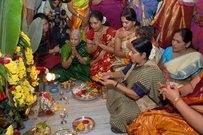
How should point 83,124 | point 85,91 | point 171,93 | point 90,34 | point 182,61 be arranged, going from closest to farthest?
1. point 171,93
2. point 83,124
3. point 182,61
4. point 85,91
5. point 90,34

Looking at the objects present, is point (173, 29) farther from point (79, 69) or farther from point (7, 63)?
point (7, 63)

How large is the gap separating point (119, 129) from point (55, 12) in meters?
1.98

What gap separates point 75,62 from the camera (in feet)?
13.4

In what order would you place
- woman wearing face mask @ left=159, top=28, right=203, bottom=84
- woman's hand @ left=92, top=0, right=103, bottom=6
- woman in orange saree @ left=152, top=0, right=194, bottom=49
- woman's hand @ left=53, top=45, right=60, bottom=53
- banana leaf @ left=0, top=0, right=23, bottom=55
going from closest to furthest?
banana leaf @ left=0, top=0, right=23, bottom=55 < woman wearing face mask @ left=159, top=28, right=203, bottom=84 < woman in orange saree @ left=152, top=0, right=194, bottom=49 < woman's hand @ left=53, top=45, right=60, bottom=53 < woman's hand @ left=92, top=0, right=103, bottom=6

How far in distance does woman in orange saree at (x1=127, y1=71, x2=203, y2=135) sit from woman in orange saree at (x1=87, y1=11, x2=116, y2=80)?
3.70 ft

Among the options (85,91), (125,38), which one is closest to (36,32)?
(85,91)

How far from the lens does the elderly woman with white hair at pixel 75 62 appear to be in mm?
4004

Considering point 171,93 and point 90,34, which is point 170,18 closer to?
point 90,34

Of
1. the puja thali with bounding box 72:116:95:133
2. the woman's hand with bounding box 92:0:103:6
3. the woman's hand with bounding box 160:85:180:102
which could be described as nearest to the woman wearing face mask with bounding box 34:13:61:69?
the woman's hand with bounding box 92:0:103:6

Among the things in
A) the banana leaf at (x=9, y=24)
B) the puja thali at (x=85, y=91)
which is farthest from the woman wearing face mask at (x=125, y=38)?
the banana leaf at (x=9, y=24)

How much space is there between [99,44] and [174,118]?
1.55 meters

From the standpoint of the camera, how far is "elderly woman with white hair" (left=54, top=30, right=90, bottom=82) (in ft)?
13.1

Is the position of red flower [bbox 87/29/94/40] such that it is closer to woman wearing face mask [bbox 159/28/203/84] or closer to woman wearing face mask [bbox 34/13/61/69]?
woman wearing face mask [bbox 34/13/61/69]

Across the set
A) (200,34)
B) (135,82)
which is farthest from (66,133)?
(200,34)
